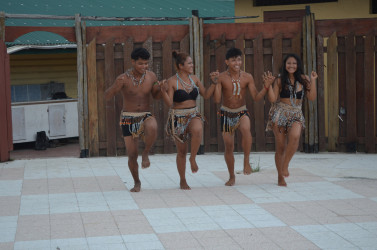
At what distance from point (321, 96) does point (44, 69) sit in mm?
7114

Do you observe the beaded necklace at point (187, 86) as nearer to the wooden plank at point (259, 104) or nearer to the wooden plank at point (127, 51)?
the wooden plank at point (127, 51)

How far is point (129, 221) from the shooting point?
7.07 metres

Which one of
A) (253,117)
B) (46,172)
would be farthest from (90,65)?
(253,117)

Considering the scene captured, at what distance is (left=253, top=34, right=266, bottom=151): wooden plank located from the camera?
11797mm

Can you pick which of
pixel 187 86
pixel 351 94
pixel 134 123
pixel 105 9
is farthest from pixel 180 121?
pixel 105 9

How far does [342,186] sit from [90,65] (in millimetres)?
5039

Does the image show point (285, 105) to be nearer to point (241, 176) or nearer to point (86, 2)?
point (241, 176)

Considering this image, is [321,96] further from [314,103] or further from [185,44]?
[185,44]

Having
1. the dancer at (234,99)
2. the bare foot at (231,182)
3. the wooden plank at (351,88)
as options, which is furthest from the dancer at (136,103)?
the wooden plank at (351,88)

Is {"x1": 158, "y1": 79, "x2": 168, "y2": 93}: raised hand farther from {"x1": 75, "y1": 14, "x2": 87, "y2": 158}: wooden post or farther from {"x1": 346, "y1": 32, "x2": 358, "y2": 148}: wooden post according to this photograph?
{"x1": 346, "y1": 32, "x2": 358, "y2": 148}: wooden post

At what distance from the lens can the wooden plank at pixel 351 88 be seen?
1173cm

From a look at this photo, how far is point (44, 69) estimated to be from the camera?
15.9 meters

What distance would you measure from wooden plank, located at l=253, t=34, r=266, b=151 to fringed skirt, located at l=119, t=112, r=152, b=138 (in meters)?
3.75

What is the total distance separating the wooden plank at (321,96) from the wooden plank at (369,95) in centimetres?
73
